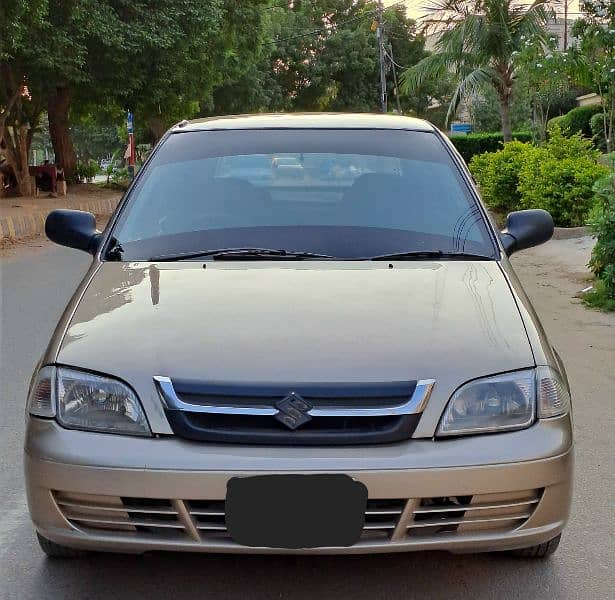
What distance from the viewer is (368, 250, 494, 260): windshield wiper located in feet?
11.5

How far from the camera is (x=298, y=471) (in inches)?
98.7

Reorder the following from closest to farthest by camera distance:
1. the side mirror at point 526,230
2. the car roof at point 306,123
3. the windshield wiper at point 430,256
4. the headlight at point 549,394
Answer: the headlight at point 549,394
the windshield wiper at point 430,256
the side mirror at point 526,230
the car roof at point 306,123

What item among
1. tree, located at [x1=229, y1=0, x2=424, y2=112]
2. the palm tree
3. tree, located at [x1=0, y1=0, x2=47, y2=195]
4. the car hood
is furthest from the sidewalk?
tree, located at [x1=229, y1=0, x2=424, y2=112]

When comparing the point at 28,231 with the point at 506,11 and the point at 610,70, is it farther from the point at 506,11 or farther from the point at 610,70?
the point at 506,11

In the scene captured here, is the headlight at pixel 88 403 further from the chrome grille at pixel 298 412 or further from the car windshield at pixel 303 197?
the car windshield at pixel 303 197

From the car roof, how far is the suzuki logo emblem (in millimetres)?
2032

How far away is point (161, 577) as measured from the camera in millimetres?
3092

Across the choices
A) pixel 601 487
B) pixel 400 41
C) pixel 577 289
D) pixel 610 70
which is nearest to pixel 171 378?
pixel 601 487

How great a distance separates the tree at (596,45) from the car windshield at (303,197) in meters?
8.23

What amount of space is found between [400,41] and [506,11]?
41.6m

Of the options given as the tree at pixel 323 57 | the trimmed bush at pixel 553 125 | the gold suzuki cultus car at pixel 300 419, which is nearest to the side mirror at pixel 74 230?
the gold suzuki cultus car at pixel 300 419

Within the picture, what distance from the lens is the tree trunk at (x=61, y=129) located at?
27.1m

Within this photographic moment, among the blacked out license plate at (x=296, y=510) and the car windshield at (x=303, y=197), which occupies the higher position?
the car windshield at (x=303, y=197)

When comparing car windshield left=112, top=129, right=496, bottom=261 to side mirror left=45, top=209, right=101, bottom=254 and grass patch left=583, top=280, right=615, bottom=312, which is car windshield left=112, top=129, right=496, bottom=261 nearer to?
side mirror left=45, top=209, right=101, bottom=254
